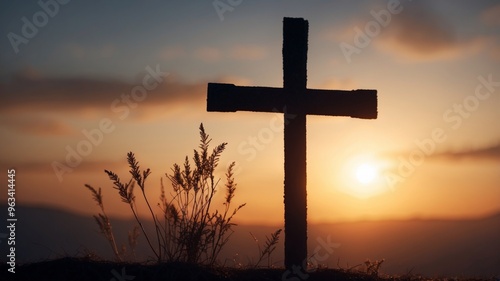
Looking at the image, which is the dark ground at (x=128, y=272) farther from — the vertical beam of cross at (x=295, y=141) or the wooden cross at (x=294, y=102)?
the wooden cross at (x=294, y=102)

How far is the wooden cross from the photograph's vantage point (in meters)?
7.52

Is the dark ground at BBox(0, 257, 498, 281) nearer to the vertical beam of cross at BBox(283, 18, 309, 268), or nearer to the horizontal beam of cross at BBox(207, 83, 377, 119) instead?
the vertical beam of cross at BBox(283, 18, 309, 268)

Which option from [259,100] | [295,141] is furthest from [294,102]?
A: [295,141]

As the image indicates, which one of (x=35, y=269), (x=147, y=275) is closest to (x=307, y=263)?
(x=147, y=275)

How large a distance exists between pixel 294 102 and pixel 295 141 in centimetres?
57

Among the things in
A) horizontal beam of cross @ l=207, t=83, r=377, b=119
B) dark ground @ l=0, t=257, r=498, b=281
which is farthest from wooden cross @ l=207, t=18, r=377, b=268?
dark ground @ l=0, t=257, r=498, b=281

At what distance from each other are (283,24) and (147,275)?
13.1 feet

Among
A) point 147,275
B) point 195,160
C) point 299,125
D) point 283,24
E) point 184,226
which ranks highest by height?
point 283,24

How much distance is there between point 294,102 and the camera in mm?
7910

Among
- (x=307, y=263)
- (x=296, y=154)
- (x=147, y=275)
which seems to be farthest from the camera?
(x=296, y=154)

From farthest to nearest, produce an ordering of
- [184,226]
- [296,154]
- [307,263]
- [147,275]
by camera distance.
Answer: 1. [296,154]
2. [307,263]
3. [184,226]
4. [147,275]

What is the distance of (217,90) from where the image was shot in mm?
7887

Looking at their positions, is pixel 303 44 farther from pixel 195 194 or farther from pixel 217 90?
pixel 195 194

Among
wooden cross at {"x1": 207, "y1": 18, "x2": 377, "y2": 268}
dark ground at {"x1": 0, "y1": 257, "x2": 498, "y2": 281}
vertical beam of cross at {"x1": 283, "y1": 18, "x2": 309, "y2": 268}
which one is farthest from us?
wooden cross at {"x1": 207, "y1": 18, "x2": 377, "y2": 268}
